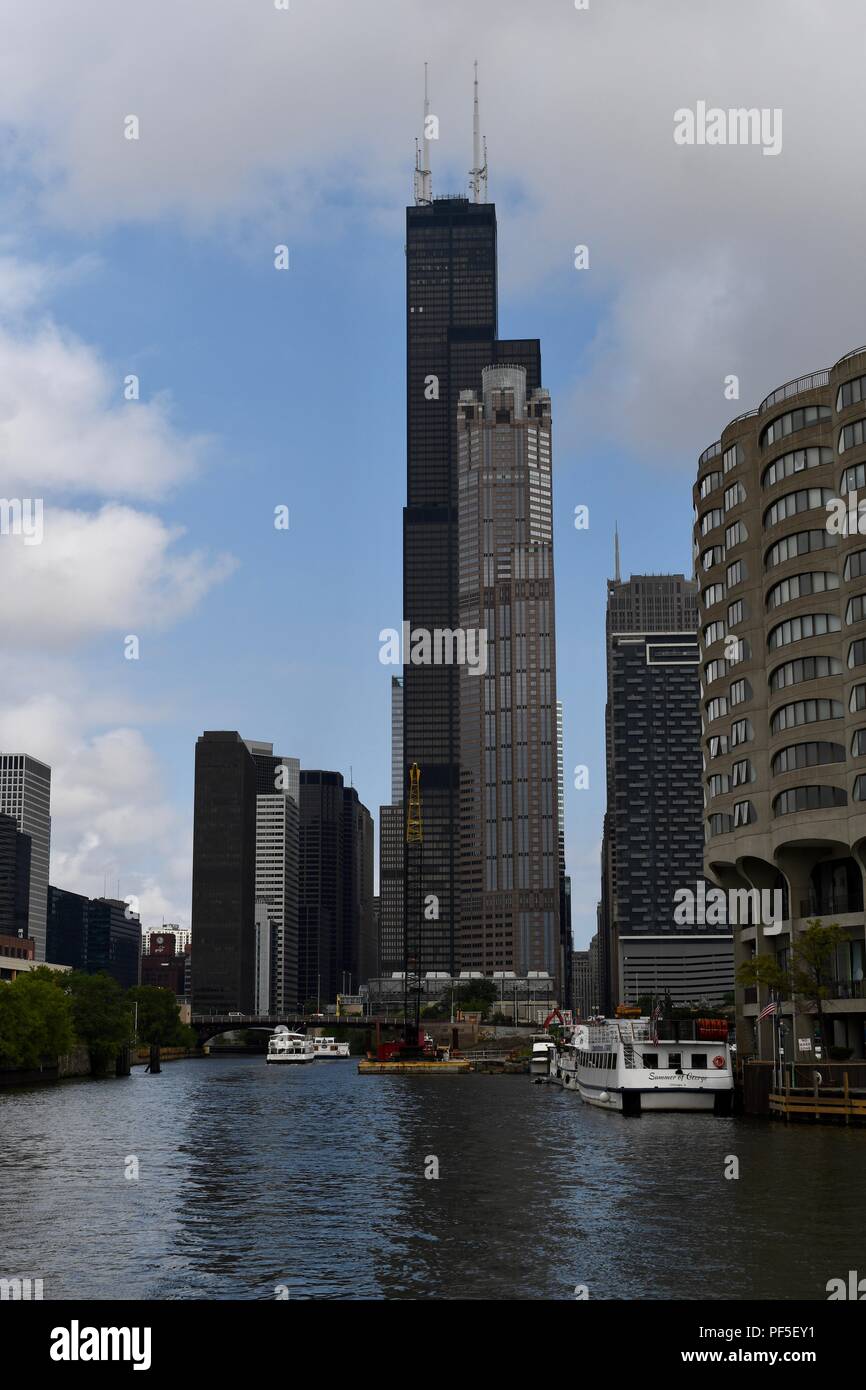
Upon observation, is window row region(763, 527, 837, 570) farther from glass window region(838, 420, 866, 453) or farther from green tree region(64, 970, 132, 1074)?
green tree region(64, 970, 132, 1074)

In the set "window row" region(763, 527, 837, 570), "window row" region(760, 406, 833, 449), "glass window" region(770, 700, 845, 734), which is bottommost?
"glass window" region(770, 700, 845, 734)

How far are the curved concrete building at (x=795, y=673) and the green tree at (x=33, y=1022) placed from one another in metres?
71.2

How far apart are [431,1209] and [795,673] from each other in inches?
2755

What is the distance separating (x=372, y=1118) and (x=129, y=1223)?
215 ft

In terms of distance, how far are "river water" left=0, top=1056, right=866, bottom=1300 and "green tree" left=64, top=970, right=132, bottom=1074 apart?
84943 millimetres

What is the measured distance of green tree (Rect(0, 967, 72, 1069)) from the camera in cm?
14812

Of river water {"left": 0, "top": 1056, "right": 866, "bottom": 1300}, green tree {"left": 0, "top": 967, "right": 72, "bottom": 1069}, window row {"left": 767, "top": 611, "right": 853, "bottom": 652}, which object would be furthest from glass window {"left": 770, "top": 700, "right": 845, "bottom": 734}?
green tree {"left": 0, "top": 967, "right": 72, "bottom": 1069}

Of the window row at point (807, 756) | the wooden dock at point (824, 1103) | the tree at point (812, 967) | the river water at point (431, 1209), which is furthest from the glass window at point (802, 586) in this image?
the river water at point (431, 1209)

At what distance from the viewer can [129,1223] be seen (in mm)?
52219

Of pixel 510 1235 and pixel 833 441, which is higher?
pixel 833 441

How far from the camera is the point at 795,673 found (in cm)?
11606
